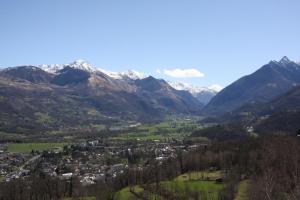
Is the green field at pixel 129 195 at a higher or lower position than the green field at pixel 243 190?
lower

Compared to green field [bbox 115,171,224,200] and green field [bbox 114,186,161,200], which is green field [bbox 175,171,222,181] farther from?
green field [bbox 114,186,161,200]

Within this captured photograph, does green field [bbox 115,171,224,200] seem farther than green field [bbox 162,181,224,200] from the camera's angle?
Yes

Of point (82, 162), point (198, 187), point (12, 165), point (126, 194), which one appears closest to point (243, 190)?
point (198, 187)

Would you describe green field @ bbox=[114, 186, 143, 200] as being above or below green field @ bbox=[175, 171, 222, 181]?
below

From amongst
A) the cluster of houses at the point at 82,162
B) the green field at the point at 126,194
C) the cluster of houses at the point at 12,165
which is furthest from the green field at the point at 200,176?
the cluster of houses at the point at 12,165

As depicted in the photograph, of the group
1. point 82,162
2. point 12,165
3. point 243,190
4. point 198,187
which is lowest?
point 198,187

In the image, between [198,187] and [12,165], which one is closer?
[198,187]

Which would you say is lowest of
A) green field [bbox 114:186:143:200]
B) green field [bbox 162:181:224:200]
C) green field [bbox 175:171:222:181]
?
green field [bbox 114:186:143:200]

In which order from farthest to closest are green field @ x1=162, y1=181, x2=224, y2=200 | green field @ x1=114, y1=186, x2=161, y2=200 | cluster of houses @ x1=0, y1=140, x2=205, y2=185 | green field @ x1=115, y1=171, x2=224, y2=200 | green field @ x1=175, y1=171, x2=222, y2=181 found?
cluster of houses @ x1=0, y1=140, x2=205, y2=185, green field @ x1=175, y1=171, x2=222, y2=181, green field @ x1=114, y1=186, x2=161, y2=200, green field @ x1=115, y1=171, x2=224, y2=200, green field @ x1=162, y1=181, x2=224, y2=200

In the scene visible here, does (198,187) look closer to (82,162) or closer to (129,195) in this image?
(129,195)

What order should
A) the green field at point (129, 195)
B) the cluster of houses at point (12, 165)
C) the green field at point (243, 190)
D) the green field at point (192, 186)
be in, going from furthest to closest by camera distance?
the cluster of houses at point (12, 165), the green field at point (129, 195), the green field at point (192, 186), the green field at point (243, 190)

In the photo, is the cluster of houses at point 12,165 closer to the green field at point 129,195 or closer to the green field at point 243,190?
the green field at point 129,195

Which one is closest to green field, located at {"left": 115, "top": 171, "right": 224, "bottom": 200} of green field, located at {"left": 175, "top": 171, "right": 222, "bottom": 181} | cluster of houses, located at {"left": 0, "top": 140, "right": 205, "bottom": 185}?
green field, located at {"left": 175, "top": 171, "right": 222, "bottom": 181}

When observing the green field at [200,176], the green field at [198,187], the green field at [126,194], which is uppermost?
the green field at [200,176]
